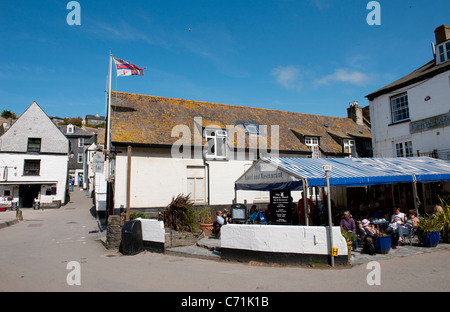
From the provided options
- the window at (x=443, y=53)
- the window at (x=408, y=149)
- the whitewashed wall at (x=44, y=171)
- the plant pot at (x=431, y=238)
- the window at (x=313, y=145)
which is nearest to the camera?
the plant pot at (x=431, y=238)

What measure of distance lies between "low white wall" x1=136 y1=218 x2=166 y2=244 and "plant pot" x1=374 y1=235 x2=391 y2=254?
706cm

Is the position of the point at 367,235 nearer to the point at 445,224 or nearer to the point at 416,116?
the point at 445,224

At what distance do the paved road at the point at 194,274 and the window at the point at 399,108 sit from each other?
37.6 feet

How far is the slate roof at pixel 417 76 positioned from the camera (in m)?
16.6

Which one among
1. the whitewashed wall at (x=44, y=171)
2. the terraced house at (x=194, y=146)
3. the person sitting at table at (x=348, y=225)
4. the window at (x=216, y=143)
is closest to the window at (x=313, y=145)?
the terraced house at (x=194, y=146)

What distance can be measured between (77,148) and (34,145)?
23225 millimetres

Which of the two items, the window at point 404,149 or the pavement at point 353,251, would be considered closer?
the pavement at point 353,251

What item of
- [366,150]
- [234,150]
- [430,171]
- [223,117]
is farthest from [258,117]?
[430,171]

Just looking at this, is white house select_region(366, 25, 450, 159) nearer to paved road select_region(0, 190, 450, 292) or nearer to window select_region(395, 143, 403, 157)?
window select_region(395, 143, 403, 157)

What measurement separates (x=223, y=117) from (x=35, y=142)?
23105 millimetres

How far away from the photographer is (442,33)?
17.9 m

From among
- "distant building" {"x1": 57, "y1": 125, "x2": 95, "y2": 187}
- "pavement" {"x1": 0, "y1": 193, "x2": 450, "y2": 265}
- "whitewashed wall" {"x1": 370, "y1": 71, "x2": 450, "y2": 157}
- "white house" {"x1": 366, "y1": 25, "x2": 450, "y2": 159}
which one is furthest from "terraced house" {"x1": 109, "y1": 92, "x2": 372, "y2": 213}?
"distant building" {"x1": 57, "y1": 125, "x2": 95, "y2": 187}

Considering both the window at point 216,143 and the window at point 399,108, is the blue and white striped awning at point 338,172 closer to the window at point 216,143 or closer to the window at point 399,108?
the window at point 399,108

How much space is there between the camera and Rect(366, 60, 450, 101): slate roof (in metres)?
16.6
